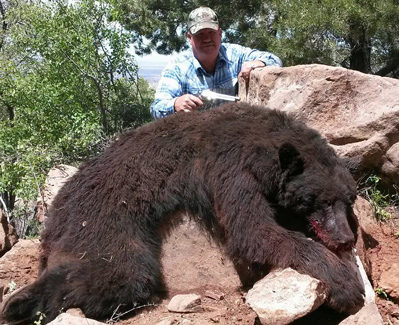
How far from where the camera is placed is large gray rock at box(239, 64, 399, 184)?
5.17 meters

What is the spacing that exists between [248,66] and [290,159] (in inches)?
99.6

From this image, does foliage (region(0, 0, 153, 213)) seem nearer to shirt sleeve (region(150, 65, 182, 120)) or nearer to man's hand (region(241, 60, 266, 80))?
shirt sleeve (region(150, 65, 182, 120))

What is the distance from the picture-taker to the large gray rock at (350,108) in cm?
517

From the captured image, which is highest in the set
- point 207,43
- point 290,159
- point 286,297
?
point 207,43

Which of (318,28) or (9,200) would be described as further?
(9,200)

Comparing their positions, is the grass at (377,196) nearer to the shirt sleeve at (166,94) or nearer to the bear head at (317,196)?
the bear head at (317,196)

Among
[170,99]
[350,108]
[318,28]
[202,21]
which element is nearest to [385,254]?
[350,108]

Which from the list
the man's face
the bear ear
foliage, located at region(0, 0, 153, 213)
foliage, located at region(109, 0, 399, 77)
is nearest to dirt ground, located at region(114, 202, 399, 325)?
the bear ear

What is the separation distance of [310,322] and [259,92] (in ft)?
10.0

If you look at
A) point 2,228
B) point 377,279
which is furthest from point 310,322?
point 2,228

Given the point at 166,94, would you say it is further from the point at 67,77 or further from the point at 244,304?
the point at 67,77

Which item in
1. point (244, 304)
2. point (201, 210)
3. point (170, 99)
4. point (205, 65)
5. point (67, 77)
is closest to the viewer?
point (244, 304)

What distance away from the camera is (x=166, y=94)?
6289mm

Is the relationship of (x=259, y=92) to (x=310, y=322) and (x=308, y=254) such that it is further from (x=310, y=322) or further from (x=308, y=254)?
(x=310, y=322)
